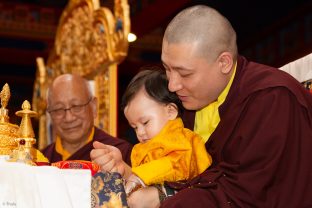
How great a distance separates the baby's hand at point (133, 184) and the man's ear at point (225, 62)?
0.44m

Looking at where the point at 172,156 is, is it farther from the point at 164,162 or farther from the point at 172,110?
the point at 172,110

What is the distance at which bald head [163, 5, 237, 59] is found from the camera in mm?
2006

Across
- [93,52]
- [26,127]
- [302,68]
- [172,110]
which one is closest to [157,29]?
[93,52]

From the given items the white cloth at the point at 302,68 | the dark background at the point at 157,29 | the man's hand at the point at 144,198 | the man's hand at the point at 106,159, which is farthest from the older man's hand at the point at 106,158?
the dark background at the point at 157,29

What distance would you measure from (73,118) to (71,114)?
26 mm

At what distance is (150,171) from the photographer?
1.96 m

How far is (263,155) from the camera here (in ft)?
5.98

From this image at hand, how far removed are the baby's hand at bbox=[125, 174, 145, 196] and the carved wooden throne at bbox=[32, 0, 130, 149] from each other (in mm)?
2431

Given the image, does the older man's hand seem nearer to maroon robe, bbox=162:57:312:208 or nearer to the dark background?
maroon robe, bbox=162:57:312:208

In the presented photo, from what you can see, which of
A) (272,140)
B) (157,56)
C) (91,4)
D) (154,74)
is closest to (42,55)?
(157,56)

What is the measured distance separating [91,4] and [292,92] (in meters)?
3.28

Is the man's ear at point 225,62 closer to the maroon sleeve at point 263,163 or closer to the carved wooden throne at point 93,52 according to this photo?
the maroon sleeve at point 263,163

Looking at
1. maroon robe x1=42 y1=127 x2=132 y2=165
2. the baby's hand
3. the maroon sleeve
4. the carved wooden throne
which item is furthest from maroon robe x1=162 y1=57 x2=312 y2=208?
the carved wooden throne

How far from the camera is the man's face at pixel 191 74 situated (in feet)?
6.53
